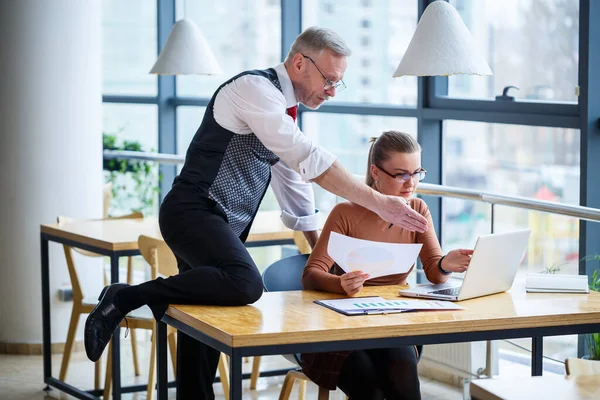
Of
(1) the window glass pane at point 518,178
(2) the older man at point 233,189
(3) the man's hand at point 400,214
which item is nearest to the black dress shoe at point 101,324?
(2) the older man at point 233,189

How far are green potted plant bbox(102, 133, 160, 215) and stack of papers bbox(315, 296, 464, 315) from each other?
4.43 meters

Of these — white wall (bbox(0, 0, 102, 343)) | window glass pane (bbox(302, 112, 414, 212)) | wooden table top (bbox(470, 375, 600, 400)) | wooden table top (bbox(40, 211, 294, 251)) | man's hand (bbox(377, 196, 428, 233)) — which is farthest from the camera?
window glass pane (bbox(302, 112, 414, 212))

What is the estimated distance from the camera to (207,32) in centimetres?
725

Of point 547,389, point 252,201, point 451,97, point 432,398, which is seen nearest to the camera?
point 547,389

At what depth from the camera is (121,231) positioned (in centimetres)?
439

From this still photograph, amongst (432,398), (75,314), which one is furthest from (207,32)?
(432,398)

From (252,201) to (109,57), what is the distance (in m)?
5.05

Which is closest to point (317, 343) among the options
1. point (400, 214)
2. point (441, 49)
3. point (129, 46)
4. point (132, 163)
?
point (400, 214)

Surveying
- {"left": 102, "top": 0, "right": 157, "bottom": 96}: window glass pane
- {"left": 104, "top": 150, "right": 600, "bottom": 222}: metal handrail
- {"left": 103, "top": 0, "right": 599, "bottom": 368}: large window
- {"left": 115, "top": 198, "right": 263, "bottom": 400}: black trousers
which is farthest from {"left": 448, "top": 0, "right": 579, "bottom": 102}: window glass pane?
{"left": 102, "top": 0, "right": 157, "bottom": 96}: window glass pane

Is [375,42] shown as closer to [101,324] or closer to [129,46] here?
[129,46]

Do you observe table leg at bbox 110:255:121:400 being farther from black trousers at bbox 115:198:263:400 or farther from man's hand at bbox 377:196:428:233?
man's hand at bbox 377:196:428:233

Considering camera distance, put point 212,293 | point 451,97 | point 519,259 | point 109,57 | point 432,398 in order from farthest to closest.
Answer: point 109,57, point 451,97, point 432,398, point 519,259, point 212,293

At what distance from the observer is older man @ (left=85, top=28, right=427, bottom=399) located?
2.71m

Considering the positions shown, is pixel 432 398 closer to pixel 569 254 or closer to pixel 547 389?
pixel 569 254
